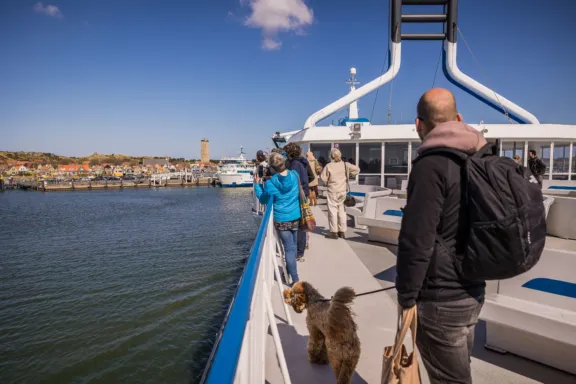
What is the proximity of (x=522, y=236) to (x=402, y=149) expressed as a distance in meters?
11.8

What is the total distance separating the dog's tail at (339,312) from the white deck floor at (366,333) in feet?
1.86

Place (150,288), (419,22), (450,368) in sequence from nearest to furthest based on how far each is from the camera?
(450,368) < (150,288) < (419,22)

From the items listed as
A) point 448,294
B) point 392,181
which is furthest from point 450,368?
point 392,181

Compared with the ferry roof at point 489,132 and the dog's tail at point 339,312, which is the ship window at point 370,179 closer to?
the ferry roof at point 489,132

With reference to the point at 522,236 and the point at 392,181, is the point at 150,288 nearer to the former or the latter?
the point at 392,181

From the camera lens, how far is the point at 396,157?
12570mm

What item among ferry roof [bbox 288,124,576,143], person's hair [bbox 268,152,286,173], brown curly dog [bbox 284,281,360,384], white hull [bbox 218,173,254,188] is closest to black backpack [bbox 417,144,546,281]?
brown curly dog [bbox 284,281,360,384]

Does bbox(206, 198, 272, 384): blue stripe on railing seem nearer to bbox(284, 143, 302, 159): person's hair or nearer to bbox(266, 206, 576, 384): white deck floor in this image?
bbox(266, 206, 576, 384): white deck floor

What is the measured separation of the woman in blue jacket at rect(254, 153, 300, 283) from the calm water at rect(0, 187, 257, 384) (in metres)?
3.51

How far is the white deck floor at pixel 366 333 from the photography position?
2502 millimetres

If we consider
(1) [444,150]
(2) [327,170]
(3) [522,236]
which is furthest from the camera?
(2) [327,170]

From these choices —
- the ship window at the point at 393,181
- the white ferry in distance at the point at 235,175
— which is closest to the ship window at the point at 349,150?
the ship window at the point at 393,181

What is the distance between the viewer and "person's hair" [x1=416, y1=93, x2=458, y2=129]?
1.56 metres

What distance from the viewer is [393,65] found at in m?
14.1
